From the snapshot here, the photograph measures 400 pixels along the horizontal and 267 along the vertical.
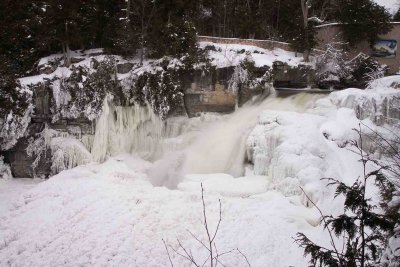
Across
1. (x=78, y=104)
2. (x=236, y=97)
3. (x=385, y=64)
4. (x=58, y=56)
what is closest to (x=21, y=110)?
(x=78, y=104)

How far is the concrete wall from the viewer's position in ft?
63.3

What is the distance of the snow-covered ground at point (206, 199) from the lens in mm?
8492

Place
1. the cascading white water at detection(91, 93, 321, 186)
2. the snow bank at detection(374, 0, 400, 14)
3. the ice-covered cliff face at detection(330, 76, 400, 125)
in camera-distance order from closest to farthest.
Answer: the ice-covered cliff face at detection(330, 76, 400, 125)
the cascading white water at detection(91, 93, 321, 186)
the snow bank at detection(374, 0, 400, 14)

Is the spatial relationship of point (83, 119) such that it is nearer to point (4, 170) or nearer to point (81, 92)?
point (81, 92)

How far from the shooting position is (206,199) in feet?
33.4

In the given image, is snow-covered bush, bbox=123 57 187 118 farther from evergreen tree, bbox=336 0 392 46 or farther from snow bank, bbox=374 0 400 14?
snow bank, bbox=374 0 400 14

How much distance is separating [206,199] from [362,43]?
14.8 meters

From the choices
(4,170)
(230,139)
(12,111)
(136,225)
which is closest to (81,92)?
(12,111)

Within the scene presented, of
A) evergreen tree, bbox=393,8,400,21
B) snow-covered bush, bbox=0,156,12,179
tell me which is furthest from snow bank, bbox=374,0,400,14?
snow-covered bush, bbox=0,156,12,179

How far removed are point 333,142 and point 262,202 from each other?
3094 millimetres

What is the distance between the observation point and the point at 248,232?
29.3 feet

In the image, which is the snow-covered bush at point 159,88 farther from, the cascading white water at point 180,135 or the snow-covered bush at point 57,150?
the snow-covered bush at point 57,150

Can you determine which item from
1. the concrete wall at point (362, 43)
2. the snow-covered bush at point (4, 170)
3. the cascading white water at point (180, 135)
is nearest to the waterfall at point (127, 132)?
the cascading white water at point (180, 135)

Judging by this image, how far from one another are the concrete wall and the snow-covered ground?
7.73 meters
